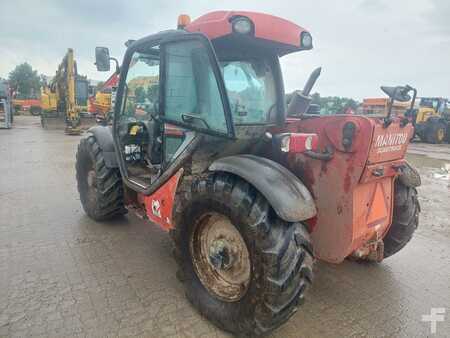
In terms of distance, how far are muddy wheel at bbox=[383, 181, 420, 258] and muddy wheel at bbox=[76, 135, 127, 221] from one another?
9.93ft

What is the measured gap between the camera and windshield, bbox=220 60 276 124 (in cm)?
270

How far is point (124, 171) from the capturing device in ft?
11.9

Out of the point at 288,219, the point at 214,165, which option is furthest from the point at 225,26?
the point at 288,219

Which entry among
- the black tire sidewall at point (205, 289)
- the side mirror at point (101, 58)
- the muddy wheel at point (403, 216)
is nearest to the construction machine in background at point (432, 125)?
the muddy wheel at point (403, 216)

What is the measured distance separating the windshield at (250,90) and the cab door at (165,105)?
8.8 inches

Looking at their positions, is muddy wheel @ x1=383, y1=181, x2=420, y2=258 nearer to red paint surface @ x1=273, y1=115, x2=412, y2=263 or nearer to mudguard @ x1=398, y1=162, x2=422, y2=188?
mudguard @ x1=398, y1=162, x2=422, y2=188

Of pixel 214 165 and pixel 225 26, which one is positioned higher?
pixel 225 26

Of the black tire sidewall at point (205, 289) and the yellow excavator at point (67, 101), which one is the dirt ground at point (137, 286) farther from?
the yellow excavator at point (67, 101)

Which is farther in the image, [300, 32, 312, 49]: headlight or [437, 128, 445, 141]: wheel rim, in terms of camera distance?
[437, 128, 445, 141]: wheel rim

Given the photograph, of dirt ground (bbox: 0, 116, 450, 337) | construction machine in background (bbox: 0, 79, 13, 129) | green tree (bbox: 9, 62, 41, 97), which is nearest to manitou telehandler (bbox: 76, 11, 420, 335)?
dirt ground (bbox: 0, 116, 450, 337)

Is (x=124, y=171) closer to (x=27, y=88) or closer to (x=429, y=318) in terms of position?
(x=429, y=318)

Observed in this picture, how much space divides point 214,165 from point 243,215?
1.47ft

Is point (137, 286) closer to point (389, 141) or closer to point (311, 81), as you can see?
point (389, 141)

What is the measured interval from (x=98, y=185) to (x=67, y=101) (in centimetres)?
Result: 1380
